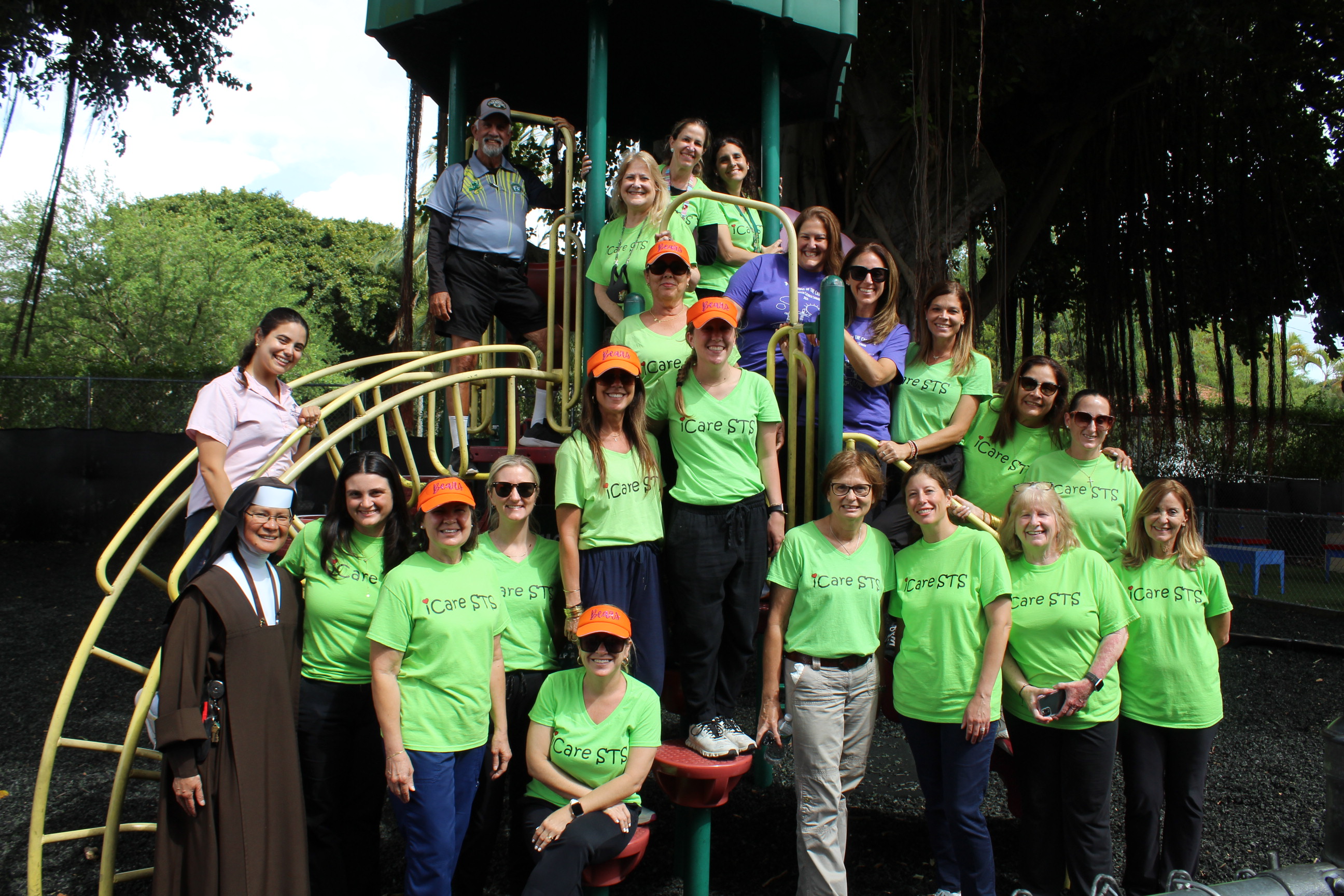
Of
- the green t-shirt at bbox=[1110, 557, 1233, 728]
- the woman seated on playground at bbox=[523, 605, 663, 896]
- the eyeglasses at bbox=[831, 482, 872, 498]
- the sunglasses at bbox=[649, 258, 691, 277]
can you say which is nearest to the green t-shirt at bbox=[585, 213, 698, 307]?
the sunglasses at bbox=[649, 258, 691, 277]

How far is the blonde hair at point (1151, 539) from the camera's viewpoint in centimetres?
351

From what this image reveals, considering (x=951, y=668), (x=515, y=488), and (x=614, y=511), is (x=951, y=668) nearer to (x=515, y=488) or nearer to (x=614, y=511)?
(x=614, y=511)

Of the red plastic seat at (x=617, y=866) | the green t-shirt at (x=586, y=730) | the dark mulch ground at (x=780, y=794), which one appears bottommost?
the dark mulch ground at (x=780, y=794)

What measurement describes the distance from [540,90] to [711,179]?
1.94 metres

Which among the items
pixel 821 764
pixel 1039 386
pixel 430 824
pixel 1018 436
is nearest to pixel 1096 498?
pixel 1018 436

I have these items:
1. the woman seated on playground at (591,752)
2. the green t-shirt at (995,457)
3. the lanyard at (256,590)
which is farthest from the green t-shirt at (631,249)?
the lanyard at (256,590)

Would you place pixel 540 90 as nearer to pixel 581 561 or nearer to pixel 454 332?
pixel 454 332

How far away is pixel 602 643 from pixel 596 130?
280 centimetres

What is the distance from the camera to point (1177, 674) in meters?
3.41

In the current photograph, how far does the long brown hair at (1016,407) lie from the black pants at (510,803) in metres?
2.12

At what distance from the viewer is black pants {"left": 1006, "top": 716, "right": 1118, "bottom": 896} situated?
3.30 m

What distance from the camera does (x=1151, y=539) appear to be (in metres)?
3.55

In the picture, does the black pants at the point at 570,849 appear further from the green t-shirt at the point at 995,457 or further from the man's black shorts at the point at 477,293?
the man's black shorts at the point at 477,293

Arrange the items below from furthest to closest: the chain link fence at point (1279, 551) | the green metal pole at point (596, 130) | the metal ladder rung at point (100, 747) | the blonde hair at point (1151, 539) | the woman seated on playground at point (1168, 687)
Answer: the chain link fence at point (1279, 551), the green metal pole at point (596, 130), the blonde hair at point (1151, 539), the woman seated on playground at point (1168, 687), the metal ladder rung at point (100, 747)
